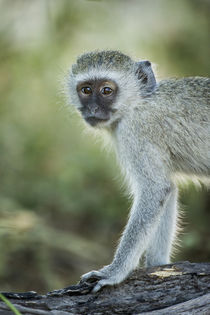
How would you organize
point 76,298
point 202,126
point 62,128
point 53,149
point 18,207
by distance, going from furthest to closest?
point 62,128 → point 53,149 → point 18,207 → point 202,126 → point 76,298

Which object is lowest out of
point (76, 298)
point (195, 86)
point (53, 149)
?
point (76, 298)

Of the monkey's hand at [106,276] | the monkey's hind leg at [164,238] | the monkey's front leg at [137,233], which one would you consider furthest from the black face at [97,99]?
the monkey's hand at [106,276]

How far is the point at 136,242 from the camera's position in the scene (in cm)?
580

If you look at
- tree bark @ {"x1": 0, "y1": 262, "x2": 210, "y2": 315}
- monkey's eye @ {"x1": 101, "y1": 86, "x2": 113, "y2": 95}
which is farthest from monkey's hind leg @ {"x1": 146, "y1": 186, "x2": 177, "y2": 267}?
monkey's eye @ {"x1": 101, "y1": 86, "x2": 113, "y2": 95}

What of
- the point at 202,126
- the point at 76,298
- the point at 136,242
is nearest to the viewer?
the point at 76,298

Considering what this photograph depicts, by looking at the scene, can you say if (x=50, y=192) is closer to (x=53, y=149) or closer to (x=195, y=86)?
(x=53, y=149)

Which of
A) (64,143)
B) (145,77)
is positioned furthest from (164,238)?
(64,143)

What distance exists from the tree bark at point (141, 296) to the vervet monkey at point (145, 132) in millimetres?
155

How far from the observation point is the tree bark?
504 centimetres

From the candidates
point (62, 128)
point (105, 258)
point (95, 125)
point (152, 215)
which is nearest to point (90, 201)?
point (105, 258)

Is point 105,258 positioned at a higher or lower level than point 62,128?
lower

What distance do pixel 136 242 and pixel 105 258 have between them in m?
3.45

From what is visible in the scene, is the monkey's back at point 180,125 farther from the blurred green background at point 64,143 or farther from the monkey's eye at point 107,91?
the blurred green background at point 64,143

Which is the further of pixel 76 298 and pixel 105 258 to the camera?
pixel 105 258
